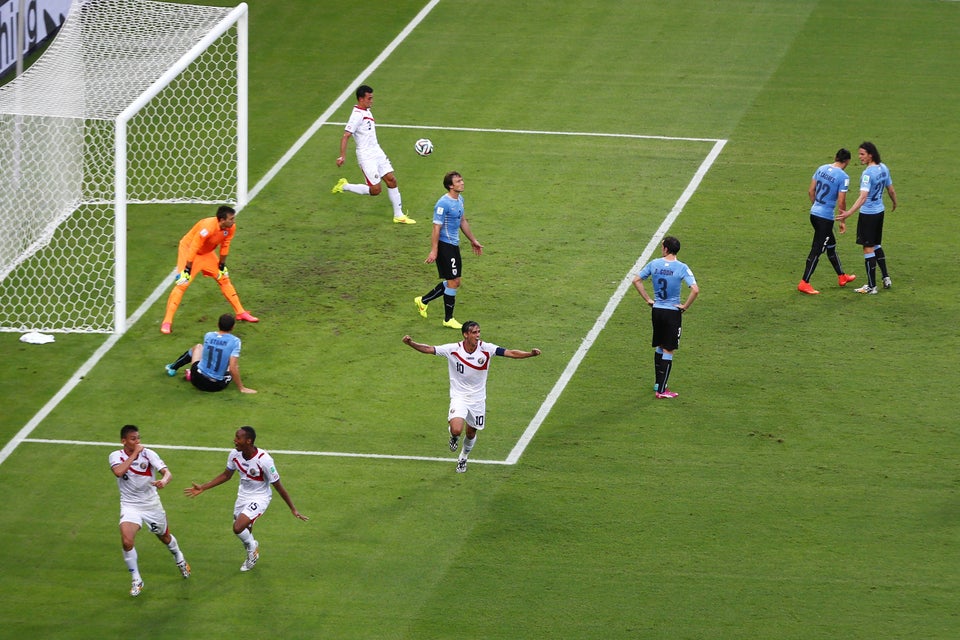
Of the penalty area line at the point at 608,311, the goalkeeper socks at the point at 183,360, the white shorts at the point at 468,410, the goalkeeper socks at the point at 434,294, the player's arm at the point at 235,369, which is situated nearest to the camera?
the white shorts at the point at 468,410

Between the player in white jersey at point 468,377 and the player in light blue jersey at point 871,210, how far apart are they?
6808mm

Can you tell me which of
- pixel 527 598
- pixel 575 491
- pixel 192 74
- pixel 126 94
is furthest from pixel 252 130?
pixel 527 598

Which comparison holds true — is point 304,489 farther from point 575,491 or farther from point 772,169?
point 772,169

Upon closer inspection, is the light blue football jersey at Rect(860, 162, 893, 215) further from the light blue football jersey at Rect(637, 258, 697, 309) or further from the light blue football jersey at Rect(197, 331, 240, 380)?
the light blue football jersey at Rect(197, 331, 240, 380)

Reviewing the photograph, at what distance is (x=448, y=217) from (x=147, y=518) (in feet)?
22.7

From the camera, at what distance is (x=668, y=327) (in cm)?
1894

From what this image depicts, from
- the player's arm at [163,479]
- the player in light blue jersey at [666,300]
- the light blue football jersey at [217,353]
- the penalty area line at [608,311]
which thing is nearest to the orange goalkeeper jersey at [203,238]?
the light blue football jersey at [217,353]

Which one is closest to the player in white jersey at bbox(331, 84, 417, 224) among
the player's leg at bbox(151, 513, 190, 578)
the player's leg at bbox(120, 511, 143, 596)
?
the player's leg at bbox(151, 513, 190, 578)

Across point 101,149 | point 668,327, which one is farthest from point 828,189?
point 101,149

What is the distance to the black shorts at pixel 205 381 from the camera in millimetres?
19281

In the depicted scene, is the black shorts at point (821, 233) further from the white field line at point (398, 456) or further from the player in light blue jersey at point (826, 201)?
the white field line at point (398, 456)

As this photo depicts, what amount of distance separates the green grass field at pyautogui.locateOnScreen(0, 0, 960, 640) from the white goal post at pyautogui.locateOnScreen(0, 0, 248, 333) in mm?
711

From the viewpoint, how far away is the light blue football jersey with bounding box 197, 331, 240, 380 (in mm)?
18984

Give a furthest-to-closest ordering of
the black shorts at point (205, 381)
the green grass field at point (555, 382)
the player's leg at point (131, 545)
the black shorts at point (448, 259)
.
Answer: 1. the black shorts at point (448, 259)
2. the black shorts at point (205, 381)
3. the green grass field at point (555, 382)
4. the player's leg at point (131, 545)
